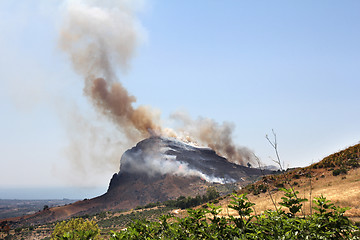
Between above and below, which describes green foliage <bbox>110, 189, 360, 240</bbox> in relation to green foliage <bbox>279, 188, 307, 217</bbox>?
below

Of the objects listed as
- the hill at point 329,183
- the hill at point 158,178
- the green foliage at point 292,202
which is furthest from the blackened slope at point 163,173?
the green foliage at point 292,202

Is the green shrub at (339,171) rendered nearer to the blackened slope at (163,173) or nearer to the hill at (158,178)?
the hill at (158,178)

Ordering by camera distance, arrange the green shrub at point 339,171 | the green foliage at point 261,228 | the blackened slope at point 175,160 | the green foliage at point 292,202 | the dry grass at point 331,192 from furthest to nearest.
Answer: the blackened slope at point 175,160 < the green shrub at point 339,171 < the dry grass at point 331,192 < the green foliage at point 292,202 < the green foliage at point 261,228

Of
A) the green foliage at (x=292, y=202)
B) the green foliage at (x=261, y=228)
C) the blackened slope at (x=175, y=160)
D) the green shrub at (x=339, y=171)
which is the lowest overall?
the green foliage at (x=261, y=228)

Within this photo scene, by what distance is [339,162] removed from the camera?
42.3m

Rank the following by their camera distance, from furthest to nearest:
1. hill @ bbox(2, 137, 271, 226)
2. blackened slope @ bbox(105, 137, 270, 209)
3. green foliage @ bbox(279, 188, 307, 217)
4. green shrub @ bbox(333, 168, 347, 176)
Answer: blackened slope @ bbox(105, 137, 270, 209) → hill @ bbox(2, 137, 271, 226) → green shrub @ bbox(333, 168, 347, 176) → green foliage @ bbox(279, 188, 307, 217)

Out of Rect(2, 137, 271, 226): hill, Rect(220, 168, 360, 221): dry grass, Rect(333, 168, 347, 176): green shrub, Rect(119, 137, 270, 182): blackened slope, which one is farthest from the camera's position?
Rect(119, 137, 270, 182): blackened slope

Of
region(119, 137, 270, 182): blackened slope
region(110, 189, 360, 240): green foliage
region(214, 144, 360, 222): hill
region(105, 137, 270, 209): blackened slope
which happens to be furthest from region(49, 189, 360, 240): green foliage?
region(119, 137, 270, 182): blackened slope

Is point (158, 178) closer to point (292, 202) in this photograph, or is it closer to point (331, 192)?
point (331, 192)

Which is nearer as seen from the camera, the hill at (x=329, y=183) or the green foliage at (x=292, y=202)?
the green foliage at (x=292, y=202)

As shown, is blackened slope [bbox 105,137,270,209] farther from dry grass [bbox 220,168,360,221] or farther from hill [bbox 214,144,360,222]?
dry grass [bbox 220,168,360,221]

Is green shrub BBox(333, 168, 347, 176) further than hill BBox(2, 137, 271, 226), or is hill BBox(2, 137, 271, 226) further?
hill BBox(2, 137, 271, 226)

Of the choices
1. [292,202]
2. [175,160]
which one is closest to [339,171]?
[292,202]

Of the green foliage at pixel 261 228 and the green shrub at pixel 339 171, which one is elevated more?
the green shrub at pixel 339 171
